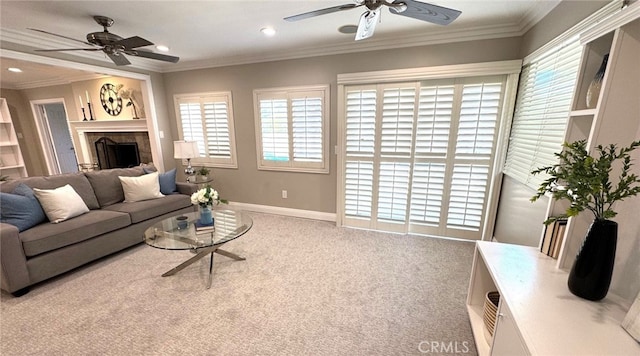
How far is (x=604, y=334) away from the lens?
2.98 ft

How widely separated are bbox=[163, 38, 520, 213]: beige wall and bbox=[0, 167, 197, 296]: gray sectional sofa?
99 centimetres

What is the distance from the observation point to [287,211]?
3.79 m

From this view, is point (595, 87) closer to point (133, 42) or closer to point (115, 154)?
point (133, 42)

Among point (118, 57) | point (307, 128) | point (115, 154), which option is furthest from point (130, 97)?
point (307, 128)

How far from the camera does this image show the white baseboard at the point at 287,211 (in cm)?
359

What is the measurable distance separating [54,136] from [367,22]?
764cm

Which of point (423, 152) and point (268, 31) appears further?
point (423, 152)

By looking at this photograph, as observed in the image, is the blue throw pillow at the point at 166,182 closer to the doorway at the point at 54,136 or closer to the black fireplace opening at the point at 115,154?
the black fireplace opening at the point at 115,154

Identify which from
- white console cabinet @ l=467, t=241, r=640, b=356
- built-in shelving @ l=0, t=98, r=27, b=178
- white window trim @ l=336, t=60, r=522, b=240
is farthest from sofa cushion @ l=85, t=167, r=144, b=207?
white console cabinet @ l=467, t=241, r=640, b=356

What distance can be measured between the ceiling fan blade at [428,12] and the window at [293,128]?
1.66 metres

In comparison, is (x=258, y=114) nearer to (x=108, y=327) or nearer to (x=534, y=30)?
(x=108, y=327)

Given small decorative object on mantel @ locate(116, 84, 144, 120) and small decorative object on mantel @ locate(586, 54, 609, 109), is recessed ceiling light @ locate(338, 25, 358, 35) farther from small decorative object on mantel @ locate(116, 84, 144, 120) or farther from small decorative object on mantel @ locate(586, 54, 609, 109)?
small decorative object on mantel @ locate(116, 84, 144, 120)

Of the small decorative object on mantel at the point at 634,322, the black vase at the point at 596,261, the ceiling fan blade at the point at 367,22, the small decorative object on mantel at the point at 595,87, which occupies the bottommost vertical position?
the small decorative object on mantel at the point at 634,322

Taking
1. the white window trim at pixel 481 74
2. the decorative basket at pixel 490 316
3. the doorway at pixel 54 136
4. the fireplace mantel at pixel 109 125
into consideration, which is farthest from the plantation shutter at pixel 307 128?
the doorway at pixel 54 136
